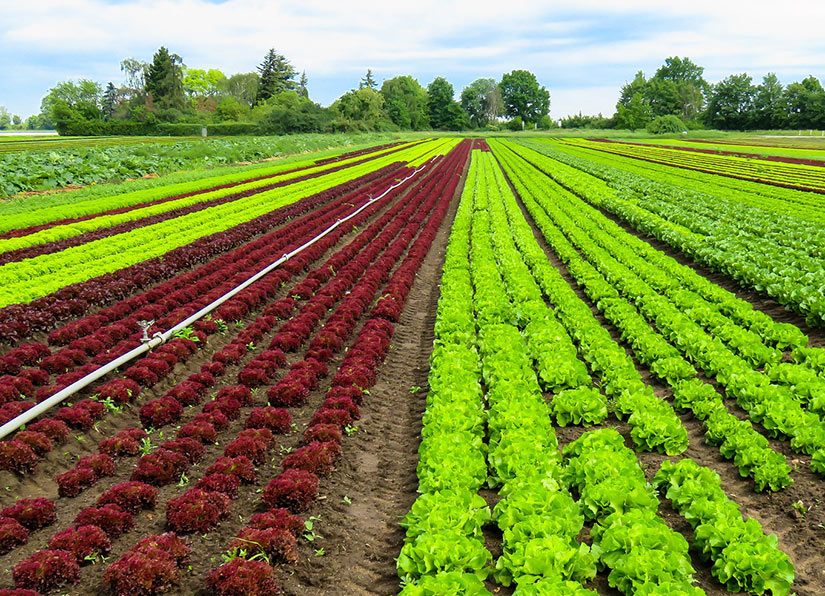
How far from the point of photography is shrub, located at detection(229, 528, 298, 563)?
5.55 metres

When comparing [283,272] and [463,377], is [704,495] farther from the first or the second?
[283,272]

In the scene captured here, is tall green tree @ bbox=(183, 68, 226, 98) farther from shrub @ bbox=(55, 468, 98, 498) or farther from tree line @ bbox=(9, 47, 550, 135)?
shrub @ bbox=(55, 468, 98, 498)

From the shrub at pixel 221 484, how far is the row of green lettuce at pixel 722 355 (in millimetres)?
6286

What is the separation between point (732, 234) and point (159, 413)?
19778 mm

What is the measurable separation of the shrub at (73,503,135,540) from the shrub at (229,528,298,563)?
4.32ft

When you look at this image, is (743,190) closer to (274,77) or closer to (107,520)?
(107,520)

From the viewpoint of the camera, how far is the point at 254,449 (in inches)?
285

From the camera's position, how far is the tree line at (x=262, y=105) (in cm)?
9362

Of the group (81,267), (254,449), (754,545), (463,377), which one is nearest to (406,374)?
(463,377)

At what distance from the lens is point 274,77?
125 m

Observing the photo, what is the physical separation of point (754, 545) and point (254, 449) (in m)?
5.68

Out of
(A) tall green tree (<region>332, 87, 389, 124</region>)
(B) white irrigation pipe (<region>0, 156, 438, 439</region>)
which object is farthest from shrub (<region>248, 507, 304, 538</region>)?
(A) tall green tree (<region>332, 87, 389, 124</region>)

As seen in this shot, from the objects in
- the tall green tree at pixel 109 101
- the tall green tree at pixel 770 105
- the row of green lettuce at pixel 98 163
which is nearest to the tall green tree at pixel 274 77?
the tall green tree at pixel 109 101

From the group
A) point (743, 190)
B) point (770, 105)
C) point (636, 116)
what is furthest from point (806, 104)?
point (743, 190)
